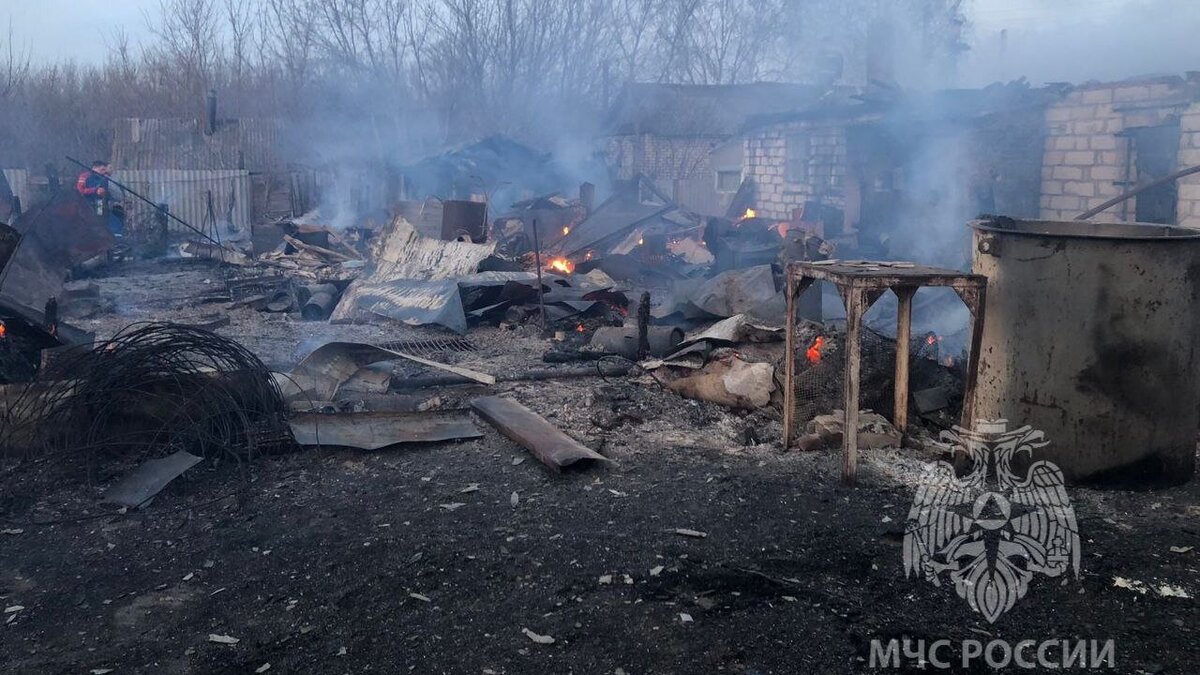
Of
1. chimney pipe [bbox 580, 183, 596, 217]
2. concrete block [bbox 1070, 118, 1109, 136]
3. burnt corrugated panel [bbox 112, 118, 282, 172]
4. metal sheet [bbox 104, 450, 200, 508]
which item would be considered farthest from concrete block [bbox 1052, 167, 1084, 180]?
burnt corrugated panel [bbox 112, 118, 282, 172]

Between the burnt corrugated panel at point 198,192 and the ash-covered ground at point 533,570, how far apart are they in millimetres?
17876

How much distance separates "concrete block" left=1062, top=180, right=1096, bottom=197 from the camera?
12.1 meters

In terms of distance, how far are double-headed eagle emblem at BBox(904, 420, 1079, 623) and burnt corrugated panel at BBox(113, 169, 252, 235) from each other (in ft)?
65.4

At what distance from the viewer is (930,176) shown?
14.4 m

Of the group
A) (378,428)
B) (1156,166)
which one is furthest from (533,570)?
(1156,166)

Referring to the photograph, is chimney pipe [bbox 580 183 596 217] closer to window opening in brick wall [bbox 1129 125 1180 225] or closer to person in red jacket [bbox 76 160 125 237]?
person in red jacket [bbox 76 160 125 237]

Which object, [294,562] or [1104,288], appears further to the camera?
[1104,288]

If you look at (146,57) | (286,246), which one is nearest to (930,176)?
(286,246)

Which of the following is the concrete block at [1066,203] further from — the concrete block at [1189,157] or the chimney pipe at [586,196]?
the chimney pipe at [586,196]

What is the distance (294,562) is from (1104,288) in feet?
14.0

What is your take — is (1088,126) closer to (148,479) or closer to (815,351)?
(815,351)

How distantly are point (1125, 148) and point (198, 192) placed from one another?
65.2 ft

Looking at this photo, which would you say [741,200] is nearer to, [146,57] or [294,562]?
[294,562]

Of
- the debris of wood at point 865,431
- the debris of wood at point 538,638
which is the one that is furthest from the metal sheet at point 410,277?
the debris of wood at point 538,638
